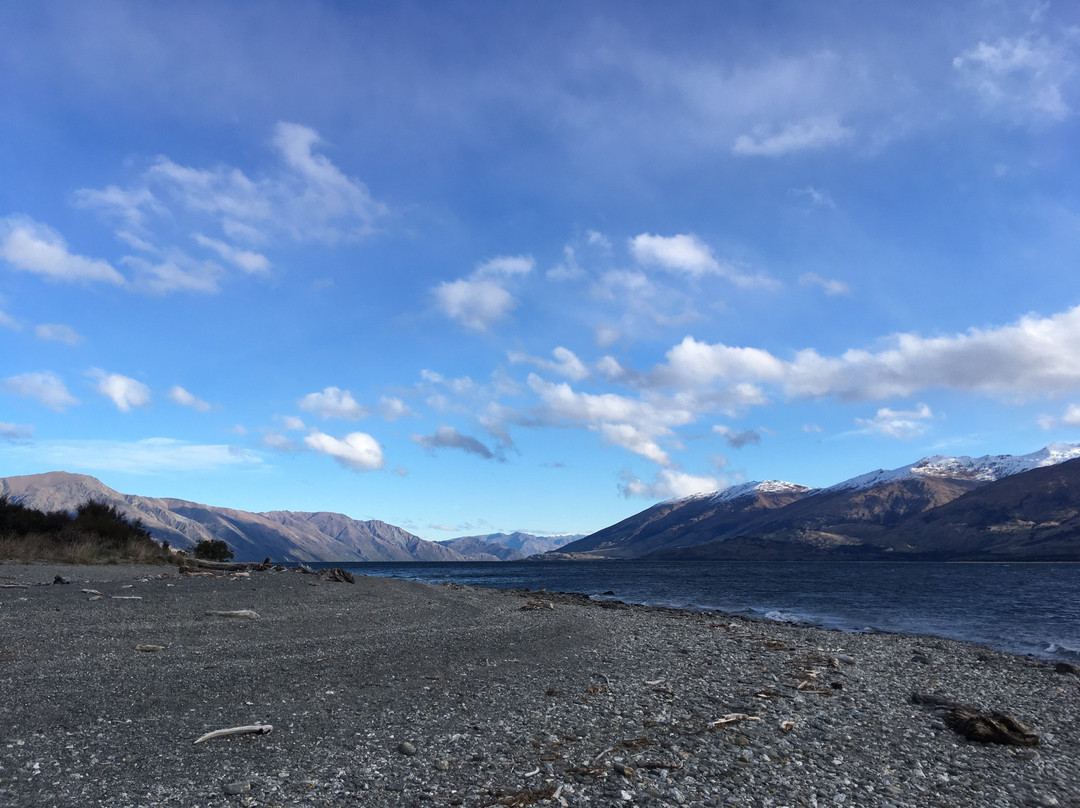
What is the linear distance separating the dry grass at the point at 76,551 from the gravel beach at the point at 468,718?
67.1 ft

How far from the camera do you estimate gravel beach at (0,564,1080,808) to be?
8.61 metres

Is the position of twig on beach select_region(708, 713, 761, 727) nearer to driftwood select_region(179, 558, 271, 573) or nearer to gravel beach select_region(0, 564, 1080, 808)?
gravel beach select_region(0, 564, 1080, 808)

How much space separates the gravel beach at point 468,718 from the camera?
8.61 m

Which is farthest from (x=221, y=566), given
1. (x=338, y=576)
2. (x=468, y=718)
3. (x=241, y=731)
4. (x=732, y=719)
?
(x=732, y=719)

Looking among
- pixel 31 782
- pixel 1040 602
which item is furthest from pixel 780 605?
pixel 31 782

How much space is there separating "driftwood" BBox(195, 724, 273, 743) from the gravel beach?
0.12 meters

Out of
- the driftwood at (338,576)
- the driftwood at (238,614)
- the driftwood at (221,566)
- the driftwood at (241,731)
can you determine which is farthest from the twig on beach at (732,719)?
the driftwood at (221,566)

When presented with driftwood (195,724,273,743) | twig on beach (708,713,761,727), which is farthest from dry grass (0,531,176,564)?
twig on beach (708,713,761,727)

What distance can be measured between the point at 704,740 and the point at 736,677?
6.22 metres

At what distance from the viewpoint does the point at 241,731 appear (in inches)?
397

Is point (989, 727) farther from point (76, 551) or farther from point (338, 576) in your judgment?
point (76, 551)

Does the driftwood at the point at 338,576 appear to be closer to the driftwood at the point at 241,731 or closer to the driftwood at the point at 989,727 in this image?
the driftwood at the point at 241,731

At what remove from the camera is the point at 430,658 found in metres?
16.7

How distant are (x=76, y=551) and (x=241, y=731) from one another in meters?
38.1
